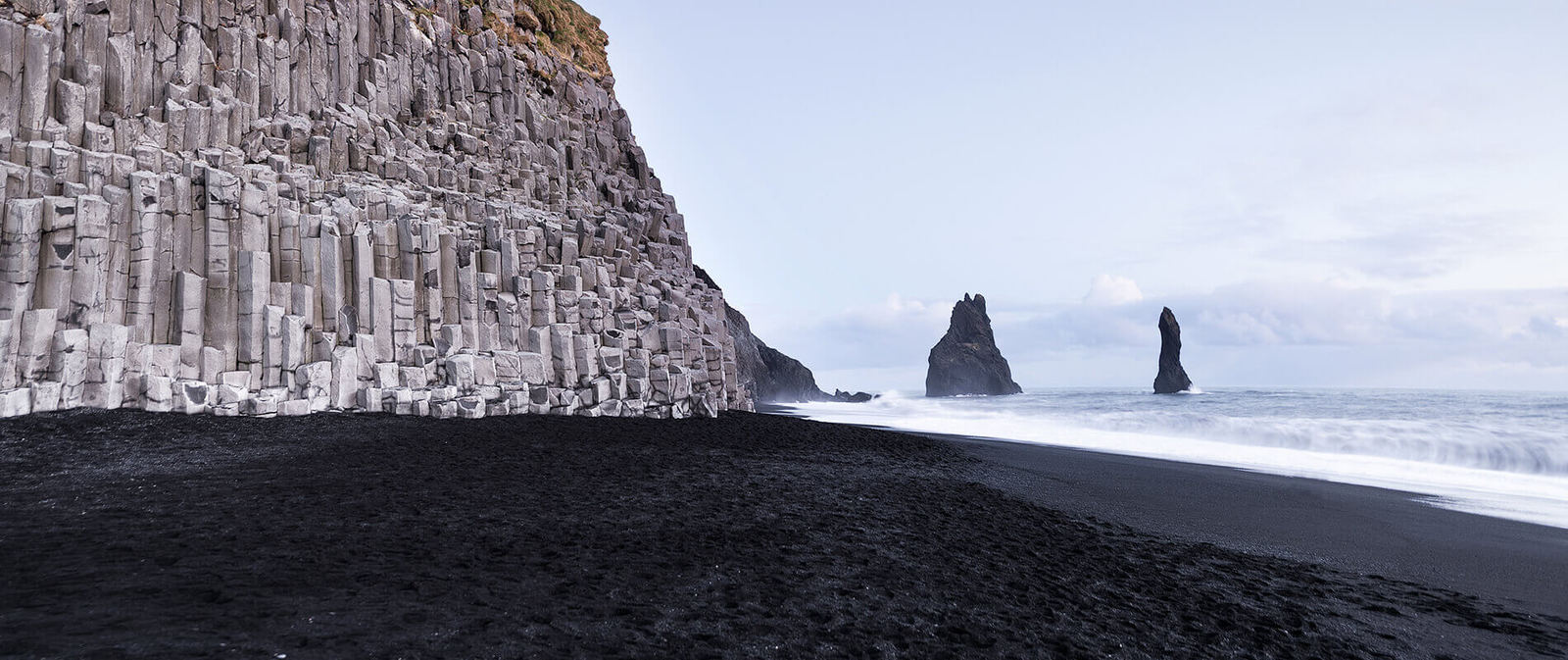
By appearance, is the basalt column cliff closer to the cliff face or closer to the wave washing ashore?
the wave washing ashore

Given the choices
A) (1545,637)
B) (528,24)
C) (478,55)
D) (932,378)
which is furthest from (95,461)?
(932,378)

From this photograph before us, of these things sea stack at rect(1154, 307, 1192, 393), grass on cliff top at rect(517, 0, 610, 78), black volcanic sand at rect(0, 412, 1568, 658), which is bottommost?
black volcanic sand at rect(0, 412, 1568, 658)

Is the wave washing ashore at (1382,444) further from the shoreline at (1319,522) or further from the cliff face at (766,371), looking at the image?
the cliff face at (766,371)

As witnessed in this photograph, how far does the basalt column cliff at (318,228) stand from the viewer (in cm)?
1554

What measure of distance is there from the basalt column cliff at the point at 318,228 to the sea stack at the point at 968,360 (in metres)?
→ 74.5

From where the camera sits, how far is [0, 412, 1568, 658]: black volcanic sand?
5.29 m

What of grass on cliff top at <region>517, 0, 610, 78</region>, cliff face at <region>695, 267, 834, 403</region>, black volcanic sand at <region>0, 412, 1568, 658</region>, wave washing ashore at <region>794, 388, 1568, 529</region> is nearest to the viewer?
black volcanic sand at <region>0, 412, 1568, 658</region>

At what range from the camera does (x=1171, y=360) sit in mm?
82938

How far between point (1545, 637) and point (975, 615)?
214 inches

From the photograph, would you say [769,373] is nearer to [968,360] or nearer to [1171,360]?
[968,360]

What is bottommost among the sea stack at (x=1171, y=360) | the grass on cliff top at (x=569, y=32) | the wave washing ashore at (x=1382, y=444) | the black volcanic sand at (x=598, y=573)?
the wave washing ashore at (x=1382, y=444)

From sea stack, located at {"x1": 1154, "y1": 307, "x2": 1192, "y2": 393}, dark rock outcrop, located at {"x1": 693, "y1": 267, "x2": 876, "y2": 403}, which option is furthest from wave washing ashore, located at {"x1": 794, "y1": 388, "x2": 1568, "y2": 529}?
sea stack, located at {"x1": 1154, "y1": 307, "x2": 1192, "y2": 393}

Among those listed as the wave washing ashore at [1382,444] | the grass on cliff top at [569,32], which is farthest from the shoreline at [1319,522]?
the grass on cliff top at [569,32]

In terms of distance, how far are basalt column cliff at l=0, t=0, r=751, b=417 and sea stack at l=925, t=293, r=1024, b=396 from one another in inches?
2934
